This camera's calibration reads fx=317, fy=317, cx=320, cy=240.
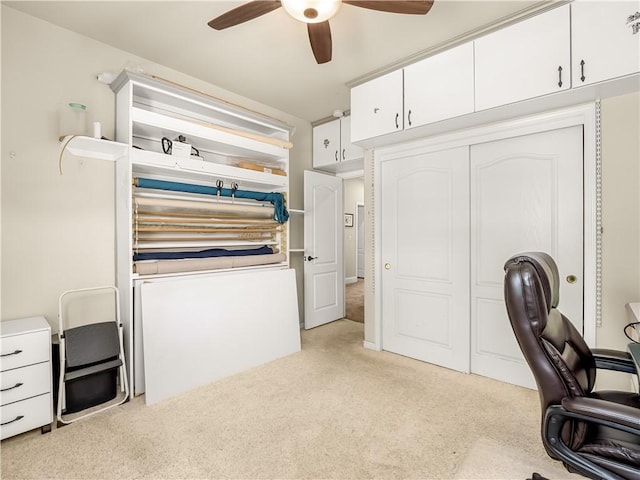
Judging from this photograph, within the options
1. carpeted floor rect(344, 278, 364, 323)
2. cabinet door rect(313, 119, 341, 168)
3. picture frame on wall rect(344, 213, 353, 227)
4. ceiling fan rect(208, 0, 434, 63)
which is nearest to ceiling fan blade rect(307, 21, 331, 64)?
ceiling fan rect(208, 0, 434, 63)

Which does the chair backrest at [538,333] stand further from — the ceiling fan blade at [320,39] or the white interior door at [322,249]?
the white interior door at [322,249]

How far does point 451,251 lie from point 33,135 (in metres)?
3.41

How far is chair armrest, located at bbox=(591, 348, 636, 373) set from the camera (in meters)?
1.46

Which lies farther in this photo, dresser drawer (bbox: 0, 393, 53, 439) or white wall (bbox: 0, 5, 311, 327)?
white wall (bbox: 0, 5, 311, 327)

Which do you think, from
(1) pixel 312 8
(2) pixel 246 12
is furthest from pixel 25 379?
Answer: (1) pixel 312 8

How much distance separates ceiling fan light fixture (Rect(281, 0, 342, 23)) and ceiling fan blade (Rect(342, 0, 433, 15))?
111 millimetres

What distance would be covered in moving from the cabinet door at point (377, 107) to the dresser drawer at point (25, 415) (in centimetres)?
309

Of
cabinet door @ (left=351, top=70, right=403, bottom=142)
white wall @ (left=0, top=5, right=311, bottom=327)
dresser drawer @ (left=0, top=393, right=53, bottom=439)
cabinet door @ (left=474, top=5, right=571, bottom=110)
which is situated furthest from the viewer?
cabinet door @ (left=351, top=70, right=403, bottom=142)

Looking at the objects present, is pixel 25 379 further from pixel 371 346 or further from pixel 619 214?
pixel 619 214

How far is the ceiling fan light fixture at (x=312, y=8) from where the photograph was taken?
64.9 inches

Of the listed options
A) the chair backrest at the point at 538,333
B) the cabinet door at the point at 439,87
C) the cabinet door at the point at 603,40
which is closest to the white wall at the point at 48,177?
the cabinet door at the point at 439,87

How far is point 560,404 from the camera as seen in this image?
1.14m

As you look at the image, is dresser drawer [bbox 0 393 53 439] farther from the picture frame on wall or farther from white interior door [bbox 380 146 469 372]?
the picture frame on wall

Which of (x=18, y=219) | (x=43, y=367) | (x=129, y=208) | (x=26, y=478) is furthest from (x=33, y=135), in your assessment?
(x=26, y=478)
